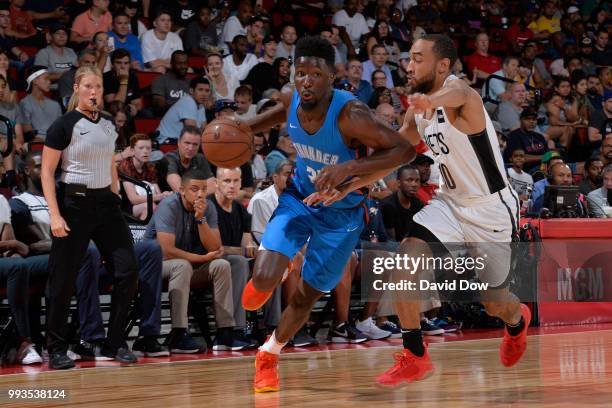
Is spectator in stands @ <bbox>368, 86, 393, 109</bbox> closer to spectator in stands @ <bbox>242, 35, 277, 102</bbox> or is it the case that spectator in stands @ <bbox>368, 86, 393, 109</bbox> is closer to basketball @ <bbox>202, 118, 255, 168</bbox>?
spectator in stands @ <bbox>242, 35, 277, 102</bbox>

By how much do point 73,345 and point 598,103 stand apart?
10108mm

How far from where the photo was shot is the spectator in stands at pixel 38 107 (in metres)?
8.87

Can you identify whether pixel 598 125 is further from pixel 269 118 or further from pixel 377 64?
pixel 269 118

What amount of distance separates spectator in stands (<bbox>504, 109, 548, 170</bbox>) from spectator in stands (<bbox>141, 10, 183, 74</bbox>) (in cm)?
453

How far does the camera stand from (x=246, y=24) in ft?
40.3

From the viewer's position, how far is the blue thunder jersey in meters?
4.58

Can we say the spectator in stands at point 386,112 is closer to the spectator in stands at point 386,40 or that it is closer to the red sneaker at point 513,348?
the spectator in stands at point 386,40

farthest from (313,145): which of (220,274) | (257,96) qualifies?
(257,96)

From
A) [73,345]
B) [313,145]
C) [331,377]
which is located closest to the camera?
[313,145]

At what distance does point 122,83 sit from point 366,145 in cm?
574

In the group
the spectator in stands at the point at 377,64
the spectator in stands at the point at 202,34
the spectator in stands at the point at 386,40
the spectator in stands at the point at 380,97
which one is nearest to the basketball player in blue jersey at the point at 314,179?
the spectator in stands at the point at 380,97

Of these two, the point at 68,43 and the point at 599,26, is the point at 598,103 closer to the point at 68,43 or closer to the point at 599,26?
the point at 599,26

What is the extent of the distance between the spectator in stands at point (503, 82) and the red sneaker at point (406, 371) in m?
9.02

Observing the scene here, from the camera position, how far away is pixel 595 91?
47.3ft
